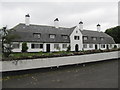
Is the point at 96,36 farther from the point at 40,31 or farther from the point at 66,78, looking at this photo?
the point at 66,78

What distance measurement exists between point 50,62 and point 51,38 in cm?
1815

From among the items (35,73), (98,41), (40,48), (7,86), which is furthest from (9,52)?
(98,41)

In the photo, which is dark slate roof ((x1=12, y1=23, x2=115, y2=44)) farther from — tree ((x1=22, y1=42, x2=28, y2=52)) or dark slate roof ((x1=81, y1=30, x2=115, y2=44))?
tree ((x1=22, y1=42, x2=28, y2=52))

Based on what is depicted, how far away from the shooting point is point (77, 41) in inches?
1291

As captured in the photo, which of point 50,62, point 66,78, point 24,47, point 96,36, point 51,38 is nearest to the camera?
point 66,78

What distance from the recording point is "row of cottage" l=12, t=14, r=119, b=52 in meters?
26.6

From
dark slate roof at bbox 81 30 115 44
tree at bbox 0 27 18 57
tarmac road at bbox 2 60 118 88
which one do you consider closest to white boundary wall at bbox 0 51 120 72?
tarmac road at bbox 2 60 118 88

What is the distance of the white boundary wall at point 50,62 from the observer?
10.1 meters

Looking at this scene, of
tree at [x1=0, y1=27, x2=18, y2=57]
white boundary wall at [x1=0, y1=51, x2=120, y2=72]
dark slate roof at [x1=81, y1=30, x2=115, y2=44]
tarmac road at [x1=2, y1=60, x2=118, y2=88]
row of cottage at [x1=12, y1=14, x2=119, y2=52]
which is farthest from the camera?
dark slate roof at [x1=81, y1=30, x2=115, y2=44]

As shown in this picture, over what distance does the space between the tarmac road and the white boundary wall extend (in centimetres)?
43

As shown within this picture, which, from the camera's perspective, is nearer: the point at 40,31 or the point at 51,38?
the point at 40,31

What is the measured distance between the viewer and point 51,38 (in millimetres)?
29688

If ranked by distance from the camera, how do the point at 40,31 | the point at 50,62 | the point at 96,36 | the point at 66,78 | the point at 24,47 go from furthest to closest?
the point at 96,36
the point at 40,31
the point at 24,47
the point at 50,62
the point at 66,78

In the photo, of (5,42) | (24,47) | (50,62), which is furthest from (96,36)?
(5,42)
